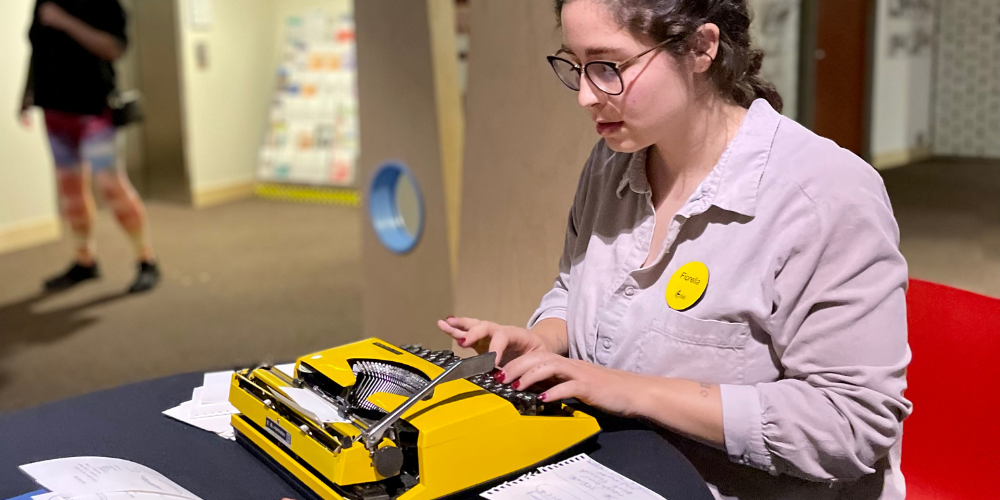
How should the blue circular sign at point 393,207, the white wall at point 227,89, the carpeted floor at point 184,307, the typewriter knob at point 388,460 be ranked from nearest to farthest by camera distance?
the typewriter knob at point 388,460, the blue circular sign at point 393,207, the carpeted floor at point 184,307, the white wall at point 227,89

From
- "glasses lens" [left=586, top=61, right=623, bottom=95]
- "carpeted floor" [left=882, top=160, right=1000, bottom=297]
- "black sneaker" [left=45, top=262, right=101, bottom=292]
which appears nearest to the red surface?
"glasses lens" [left=586, top=61, right=623, bottom=95]

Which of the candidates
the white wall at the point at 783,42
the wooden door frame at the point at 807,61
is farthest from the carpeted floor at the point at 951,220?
the white wall at the point at 783,42

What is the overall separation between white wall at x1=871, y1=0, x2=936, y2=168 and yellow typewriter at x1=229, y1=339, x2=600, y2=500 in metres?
7.49

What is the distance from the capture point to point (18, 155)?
227 inches

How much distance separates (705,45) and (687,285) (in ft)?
1.08

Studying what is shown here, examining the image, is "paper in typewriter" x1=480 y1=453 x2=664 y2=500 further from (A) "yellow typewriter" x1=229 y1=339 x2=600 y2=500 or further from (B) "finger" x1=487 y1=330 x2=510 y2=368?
(B) "finger" x1=487 y1=330 x2=510 y2=368

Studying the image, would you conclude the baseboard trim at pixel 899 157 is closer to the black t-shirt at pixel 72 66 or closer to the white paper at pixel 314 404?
the black t-shirt at pixel 72 66

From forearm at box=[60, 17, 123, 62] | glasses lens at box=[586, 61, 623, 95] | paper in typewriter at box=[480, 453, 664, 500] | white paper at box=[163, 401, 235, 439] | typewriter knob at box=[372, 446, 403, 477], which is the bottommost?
paper in typewriter at box=[480, 453, 664, 500]

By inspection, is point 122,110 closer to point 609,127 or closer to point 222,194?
point 222,194

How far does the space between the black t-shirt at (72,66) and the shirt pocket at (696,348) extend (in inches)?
151

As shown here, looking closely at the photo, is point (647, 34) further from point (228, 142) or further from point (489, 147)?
point (228, 142)

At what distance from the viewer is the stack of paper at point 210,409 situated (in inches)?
49.9

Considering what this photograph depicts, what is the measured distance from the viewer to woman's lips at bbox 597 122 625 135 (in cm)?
130

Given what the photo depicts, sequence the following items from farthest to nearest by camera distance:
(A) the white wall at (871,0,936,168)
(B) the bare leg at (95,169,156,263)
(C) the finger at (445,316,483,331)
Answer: (A) the white wall at (871,0,936,168) < (B) the bare leg at (95,169,156,263) < (C) the finger at (445,316,483,331)
